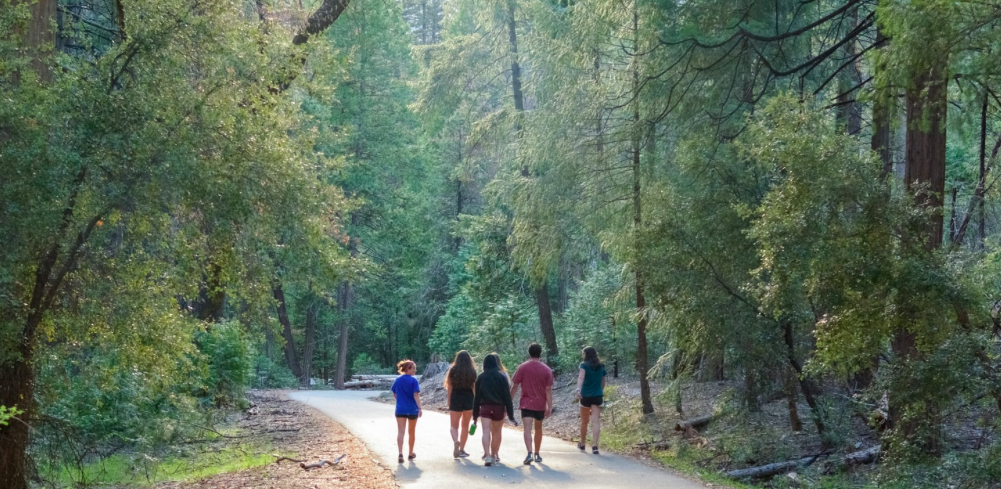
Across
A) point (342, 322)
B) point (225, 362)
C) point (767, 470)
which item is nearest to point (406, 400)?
point (767, 470)

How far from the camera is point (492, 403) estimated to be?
38.7ft

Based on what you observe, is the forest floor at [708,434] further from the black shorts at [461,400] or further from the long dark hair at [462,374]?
the long dark hair at [462,374]

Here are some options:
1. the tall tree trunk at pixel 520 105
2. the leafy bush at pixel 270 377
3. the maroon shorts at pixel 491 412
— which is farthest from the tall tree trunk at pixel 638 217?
the leafy bush at pixel 270 377

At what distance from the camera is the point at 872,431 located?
13477mm

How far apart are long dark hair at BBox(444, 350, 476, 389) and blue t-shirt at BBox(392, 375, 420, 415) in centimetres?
55

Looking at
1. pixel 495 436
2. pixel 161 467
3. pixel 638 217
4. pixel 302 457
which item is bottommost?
pixel 161 467

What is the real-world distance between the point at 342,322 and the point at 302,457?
25.9 m

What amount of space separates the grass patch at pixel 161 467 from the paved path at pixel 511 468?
215 cm

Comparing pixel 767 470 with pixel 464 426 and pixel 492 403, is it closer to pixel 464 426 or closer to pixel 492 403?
pixel 492 403

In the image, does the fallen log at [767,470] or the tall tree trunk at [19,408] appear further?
the fallen log at [767,470]

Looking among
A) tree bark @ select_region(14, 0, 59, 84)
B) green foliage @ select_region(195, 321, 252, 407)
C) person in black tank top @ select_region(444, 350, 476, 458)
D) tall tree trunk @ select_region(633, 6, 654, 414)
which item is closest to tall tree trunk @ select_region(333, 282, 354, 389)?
green foliage @ select_region(195, 321, 252, 407)

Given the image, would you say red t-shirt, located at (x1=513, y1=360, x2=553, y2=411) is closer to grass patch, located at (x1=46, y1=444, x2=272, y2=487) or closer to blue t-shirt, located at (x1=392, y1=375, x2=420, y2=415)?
blue t-shirt, located at (x1=392, y1=375, x2=420, y2=415)

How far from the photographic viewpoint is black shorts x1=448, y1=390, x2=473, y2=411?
1224 cm

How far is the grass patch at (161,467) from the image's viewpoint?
1226cm
